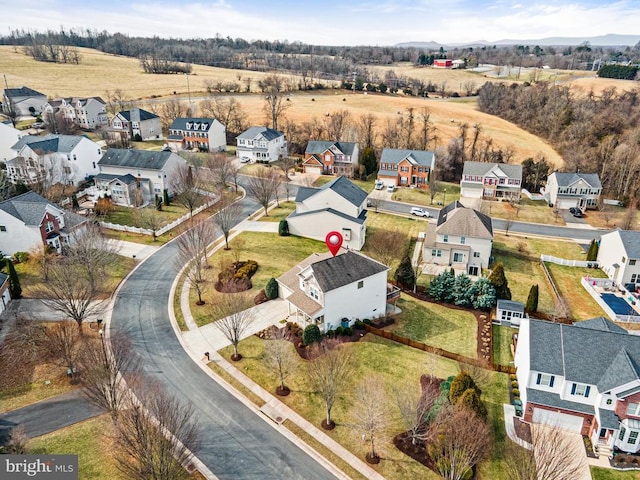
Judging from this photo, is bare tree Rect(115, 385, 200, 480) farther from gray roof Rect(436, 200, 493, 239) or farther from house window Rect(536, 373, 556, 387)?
gray roof Rect(436, 200, 493, 239)

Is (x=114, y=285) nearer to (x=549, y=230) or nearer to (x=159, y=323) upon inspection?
(x=159, y=323)

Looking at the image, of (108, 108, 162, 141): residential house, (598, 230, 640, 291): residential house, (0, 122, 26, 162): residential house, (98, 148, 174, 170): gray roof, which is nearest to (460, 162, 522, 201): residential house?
(598, 230, 640, 291): residential house

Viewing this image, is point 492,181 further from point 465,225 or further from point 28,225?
point 28,225

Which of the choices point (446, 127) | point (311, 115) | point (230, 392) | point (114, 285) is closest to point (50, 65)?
point (311, 115)

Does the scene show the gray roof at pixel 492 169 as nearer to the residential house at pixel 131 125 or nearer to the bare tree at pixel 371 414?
the bare tree at pixel 371 414

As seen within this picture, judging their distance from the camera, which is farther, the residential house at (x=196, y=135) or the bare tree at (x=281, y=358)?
the residential house at (x=196, y=135)

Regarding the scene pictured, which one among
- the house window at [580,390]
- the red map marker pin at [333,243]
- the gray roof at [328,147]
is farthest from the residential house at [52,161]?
the house window at [580,390]
